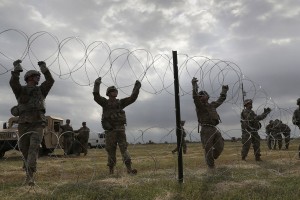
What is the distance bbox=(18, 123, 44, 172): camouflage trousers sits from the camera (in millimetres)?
7070

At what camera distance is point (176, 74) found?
708 centimetres

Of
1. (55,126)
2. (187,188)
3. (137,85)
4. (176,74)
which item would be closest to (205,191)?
(187,188)

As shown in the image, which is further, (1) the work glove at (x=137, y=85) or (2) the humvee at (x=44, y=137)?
(2) the humvee at (x=44, y=137)

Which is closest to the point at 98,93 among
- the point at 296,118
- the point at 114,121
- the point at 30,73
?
the point at 114,121

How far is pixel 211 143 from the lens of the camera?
9.02m

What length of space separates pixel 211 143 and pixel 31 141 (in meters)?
3.95

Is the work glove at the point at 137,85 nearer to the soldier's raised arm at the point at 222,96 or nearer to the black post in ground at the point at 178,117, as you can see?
the black post in ground at the point at 178,117

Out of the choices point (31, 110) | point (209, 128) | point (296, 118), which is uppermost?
point (296, 118)

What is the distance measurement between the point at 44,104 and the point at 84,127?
45.4ft

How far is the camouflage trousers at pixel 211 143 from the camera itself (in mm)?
8977

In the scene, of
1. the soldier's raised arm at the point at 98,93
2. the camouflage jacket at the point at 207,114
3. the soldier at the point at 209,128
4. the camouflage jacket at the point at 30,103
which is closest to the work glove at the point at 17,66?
the camouflage jacket at the point at 30,103

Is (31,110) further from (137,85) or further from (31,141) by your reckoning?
(137,85)

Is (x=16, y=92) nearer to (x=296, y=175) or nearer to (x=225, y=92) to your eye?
(x=225, y=92)

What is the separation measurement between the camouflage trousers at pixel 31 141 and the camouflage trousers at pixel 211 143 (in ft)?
11.9
